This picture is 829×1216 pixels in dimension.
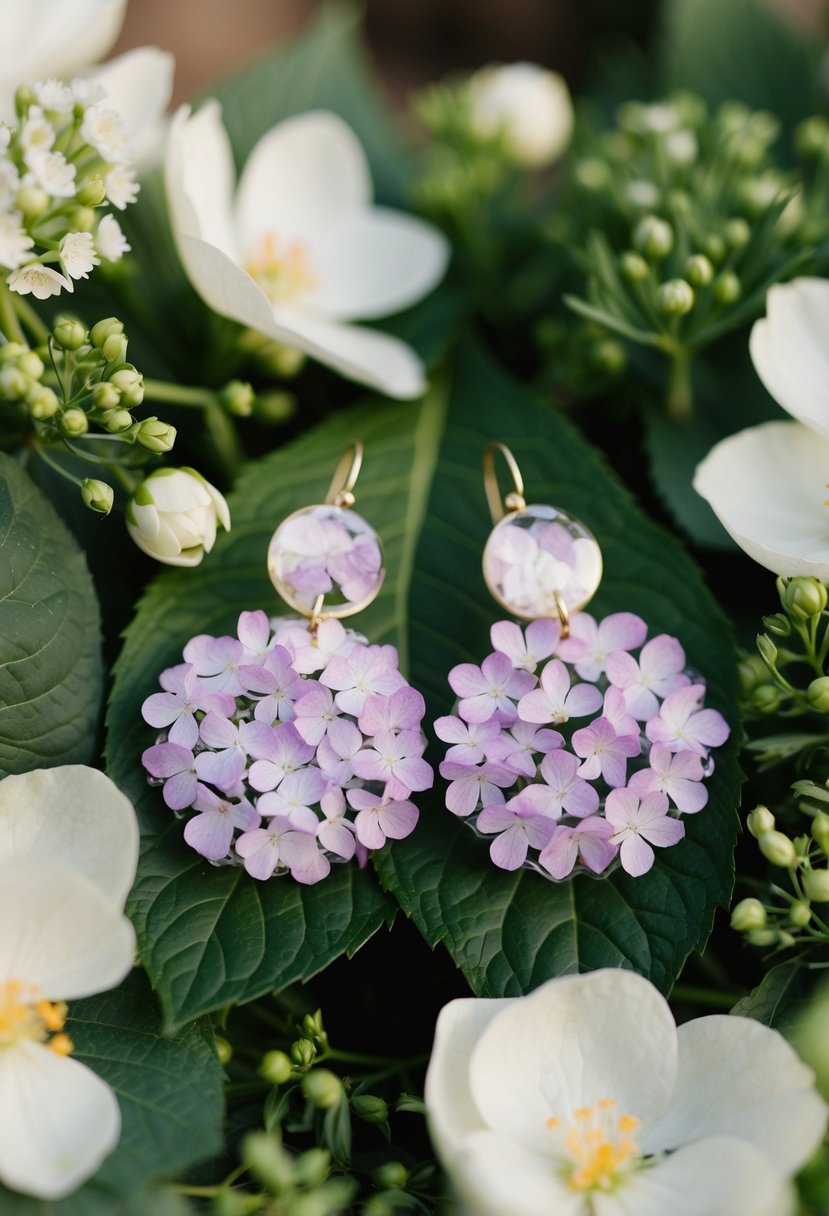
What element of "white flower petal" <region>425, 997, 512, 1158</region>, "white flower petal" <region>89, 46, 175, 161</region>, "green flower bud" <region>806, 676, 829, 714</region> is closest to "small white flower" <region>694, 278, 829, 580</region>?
"green flower bud" <region>806, 676, 829, 714</region>

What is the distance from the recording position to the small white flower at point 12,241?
0.54 meters

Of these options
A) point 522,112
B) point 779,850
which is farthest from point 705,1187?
point 522,112

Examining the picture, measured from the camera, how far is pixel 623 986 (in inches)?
21.2

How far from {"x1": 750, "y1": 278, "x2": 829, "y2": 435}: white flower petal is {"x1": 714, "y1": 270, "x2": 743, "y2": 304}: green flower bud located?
2 cm

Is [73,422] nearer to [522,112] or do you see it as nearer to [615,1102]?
[615,1102]

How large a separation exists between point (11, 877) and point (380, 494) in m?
0.36

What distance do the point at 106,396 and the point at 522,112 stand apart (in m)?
0.56

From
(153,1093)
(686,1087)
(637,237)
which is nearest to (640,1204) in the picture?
(686,1087)

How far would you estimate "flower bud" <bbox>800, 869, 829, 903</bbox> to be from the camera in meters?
0.54

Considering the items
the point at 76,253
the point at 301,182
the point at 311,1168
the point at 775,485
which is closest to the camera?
the point at 311,1168

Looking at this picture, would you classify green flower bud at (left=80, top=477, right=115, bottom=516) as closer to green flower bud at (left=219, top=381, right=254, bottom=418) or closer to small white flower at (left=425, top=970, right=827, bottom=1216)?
green flower bud at (left=219, top=381, right=254, bottom=418)

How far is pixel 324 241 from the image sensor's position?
0.90 metres

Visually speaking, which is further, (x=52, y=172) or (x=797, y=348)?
(x=797, y=348)

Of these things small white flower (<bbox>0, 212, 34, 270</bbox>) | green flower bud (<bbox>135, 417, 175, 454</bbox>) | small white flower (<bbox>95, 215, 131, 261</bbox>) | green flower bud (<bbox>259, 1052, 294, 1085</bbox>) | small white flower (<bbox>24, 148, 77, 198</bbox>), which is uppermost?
small white flower (<bbox>24, 148, 77, 198</bbox>)
